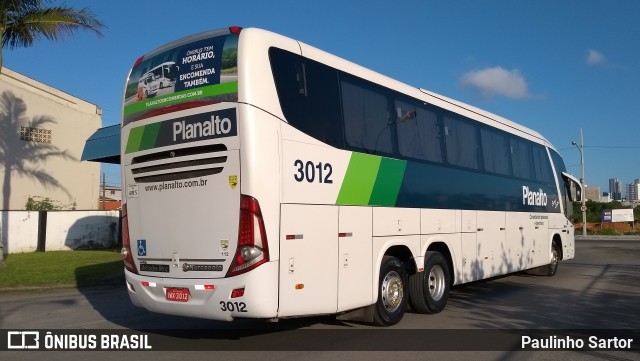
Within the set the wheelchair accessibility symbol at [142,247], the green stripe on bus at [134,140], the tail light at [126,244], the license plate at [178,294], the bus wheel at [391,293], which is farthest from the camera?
the bus wheel at [391,293]

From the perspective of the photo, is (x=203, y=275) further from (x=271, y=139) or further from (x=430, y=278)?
(x=430, y=278)

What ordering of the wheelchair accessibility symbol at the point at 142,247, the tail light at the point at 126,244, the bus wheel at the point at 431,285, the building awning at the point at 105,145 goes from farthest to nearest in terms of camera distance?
the building awning at the point at 105,145 < the bus wheel at the point at 431,285 < the tail light at the point at 126,244 < the wheelchair accessibility symbol at the point at 142,247

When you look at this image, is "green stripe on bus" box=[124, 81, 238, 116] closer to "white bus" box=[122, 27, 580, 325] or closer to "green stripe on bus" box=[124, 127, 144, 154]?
"white bus" box=[122, 27, 580, 325]

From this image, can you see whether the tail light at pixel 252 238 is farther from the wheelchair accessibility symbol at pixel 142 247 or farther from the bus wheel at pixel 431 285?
the bus wheel at pixel 431 285

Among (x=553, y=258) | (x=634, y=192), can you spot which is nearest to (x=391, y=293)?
(x=553, y=258)

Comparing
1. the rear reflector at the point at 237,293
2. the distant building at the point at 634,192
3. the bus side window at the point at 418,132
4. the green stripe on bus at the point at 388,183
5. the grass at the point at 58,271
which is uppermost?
the distant building at the point at 634,192

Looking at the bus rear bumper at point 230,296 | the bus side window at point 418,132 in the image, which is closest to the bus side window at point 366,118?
the bus side window at point 418,132

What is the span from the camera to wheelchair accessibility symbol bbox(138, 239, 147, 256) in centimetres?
736

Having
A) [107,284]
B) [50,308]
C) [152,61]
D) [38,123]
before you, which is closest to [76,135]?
[38,123]

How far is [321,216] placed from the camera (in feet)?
23.0

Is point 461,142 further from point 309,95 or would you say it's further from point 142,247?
point 142,247

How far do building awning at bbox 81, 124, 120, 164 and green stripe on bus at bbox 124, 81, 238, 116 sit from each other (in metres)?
11.6

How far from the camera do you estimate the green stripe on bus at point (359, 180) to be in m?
7.53

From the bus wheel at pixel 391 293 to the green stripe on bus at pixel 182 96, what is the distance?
3.46m
